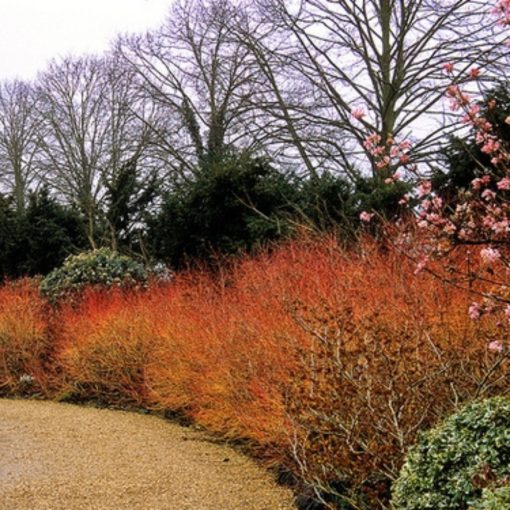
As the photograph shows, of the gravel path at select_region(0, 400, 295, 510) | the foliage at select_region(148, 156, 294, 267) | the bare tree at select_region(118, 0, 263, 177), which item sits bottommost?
the gravel path at select_region(0, 400, 295, 510)

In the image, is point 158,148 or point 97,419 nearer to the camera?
point 97,419

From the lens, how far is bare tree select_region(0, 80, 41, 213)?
78.2ft

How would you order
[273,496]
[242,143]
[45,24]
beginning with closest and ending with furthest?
1. [273,496]
2. [45,24]
3. [242,143]

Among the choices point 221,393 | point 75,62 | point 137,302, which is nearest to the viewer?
point 221,393

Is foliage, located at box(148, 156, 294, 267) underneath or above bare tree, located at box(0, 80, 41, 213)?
underneath

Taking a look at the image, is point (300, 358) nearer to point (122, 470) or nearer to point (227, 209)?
point (122, 470)

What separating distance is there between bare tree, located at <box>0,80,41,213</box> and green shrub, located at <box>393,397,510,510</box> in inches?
895

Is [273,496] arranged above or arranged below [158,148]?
below

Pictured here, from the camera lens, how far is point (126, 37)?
19828mm

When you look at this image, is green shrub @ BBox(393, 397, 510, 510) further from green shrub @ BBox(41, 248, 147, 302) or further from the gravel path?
green shrub @ BBox(41, 248, 147, 302)

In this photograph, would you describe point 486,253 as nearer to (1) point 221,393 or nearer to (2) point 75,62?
(1) point 221,393

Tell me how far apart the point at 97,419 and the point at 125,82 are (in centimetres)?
1582

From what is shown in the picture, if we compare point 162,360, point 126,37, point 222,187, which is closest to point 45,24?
point 126,37

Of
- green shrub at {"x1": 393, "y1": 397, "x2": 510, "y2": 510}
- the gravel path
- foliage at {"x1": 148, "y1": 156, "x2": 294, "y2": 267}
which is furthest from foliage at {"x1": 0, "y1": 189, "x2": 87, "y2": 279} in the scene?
green shrub at {"x1": 393, "y1": 397, "x2": 510, "y2": 510}
